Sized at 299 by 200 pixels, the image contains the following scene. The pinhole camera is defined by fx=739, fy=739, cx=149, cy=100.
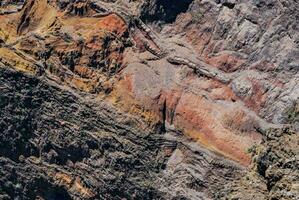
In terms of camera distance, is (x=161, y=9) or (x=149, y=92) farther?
(x=161, y=9)

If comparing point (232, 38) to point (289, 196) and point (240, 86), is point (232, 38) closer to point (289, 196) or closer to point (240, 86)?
point (240, 86)

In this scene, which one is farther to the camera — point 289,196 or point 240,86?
point 240,86

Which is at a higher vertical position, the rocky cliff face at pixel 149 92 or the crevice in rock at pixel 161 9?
the crevice in rock at pixel 161 9

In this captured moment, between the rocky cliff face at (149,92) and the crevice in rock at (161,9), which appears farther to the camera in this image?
the crevice in rock at (161,9)

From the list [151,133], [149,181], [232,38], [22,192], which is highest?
[232,38]

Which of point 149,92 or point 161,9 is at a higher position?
point 161,9

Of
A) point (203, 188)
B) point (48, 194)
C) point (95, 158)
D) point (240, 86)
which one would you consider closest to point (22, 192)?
point (48, 194)

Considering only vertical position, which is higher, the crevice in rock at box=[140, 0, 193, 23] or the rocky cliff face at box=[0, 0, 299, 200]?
the crevice in rock at box=[140, 0, 193, 23]

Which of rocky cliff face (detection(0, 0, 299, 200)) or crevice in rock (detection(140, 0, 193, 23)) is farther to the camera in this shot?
crevice in rock (detection(140, 0, 193, 23))
